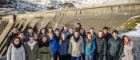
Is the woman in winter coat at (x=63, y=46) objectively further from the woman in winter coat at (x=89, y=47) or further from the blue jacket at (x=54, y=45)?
the woman in winter coat at (x=89, y=47)

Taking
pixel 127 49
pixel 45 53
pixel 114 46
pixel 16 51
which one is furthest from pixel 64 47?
pixel 127 49

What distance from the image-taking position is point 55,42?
10180 mm

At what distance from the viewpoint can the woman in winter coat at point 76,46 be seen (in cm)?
997

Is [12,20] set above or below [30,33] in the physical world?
below

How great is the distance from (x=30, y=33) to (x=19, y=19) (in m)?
32.4

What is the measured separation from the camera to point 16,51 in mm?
9133

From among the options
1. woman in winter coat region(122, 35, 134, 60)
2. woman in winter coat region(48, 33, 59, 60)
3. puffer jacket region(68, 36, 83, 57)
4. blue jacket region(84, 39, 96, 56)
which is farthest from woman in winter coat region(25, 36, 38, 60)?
woman in winter coat region(122, 35, 134, 60)

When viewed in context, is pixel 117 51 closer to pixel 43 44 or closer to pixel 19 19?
pixel 43 44

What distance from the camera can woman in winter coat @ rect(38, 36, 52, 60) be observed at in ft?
32.3

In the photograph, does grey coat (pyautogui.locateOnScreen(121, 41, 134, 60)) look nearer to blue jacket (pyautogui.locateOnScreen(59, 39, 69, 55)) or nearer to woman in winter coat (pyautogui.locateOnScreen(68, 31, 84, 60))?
woman in winter coat (pyautogui.locateOnScreen(68, 31, 84, 60))

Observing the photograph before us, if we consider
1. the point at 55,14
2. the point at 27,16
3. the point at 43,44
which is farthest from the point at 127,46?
the point at 27,16

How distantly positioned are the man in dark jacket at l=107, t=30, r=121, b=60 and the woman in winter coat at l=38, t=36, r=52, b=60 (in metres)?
1.69

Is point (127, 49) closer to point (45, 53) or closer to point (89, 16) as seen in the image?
point (45, 53)

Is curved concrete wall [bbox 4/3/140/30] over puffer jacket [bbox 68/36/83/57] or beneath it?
beneath
